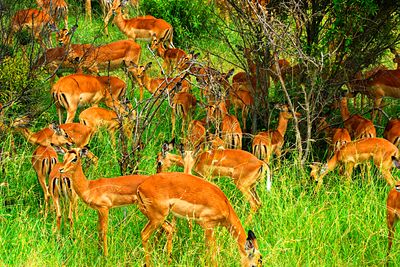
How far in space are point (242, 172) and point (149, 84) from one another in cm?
278

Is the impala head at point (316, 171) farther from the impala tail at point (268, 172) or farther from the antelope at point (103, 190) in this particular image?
the antelope at point (103, 190)

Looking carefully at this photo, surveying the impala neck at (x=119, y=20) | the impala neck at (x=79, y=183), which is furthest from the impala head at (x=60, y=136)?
the impala neck at (x=119, y=20)

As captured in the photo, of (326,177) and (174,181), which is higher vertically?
(174,181)

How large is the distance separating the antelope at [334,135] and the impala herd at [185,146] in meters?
0.01

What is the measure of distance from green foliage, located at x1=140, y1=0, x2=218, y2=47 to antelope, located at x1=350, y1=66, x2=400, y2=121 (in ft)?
10.6

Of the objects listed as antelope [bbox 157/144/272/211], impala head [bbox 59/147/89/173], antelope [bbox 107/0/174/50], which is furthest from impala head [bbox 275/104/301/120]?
antelope [bbox 107/0/174/50]

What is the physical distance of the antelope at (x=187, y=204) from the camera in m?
4.50

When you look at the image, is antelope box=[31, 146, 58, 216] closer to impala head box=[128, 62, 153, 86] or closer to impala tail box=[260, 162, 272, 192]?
impala tail box=[260, 162, 272, 192]

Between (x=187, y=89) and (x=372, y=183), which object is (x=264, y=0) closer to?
(x=187, y=89)

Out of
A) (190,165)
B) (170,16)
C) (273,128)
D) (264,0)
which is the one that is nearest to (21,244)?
(190,165)

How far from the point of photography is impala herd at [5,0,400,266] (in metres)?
4.59

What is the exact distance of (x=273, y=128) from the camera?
23.6 ft

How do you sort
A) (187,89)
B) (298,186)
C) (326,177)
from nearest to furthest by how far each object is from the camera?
(298,186) → (326,177) → (187,89)

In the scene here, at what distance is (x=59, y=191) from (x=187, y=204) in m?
1.10
